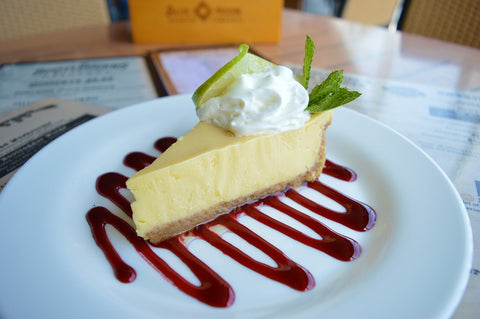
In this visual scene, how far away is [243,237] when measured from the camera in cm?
102

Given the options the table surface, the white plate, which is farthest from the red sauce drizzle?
the table surface

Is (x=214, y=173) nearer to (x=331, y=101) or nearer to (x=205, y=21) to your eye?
(x=331, y=101)

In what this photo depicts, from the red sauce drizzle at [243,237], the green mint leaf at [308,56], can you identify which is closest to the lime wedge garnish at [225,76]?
the green mint leaf at [308,56]

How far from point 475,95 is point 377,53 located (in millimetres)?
612

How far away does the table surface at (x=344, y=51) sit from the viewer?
6.16ft

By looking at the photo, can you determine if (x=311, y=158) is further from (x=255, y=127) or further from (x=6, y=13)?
(x=6, y=13)

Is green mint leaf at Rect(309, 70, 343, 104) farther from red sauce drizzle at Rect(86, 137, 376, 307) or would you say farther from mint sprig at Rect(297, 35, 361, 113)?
red sauce drizzle at Rect(86, 137, 376, 307)

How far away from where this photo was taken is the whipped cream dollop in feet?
3.51

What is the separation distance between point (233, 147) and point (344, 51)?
1.35m

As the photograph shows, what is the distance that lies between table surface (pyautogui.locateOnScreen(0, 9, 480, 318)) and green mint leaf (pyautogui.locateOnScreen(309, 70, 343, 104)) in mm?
791

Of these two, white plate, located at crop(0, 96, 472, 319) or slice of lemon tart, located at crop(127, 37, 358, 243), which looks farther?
slice of lemon tart, located at crop(127, 37, 358, 243)

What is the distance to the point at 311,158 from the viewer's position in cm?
126

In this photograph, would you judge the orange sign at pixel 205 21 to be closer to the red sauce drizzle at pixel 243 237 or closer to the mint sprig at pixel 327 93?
the mint sprig at pixel 327 93

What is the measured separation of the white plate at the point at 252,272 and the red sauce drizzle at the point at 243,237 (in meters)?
0.02
